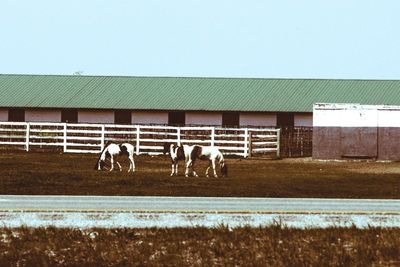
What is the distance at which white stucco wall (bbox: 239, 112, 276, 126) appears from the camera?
6819cm

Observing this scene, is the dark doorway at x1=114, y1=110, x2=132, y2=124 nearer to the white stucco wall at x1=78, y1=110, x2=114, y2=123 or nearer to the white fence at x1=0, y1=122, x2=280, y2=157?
the white stucco wall at x1=78, y1=110, x2=114, y2=123

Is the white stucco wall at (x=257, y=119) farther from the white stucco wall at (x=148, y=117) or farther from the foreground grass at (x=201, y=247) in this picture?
the foreground grass at (x=201, y=247)

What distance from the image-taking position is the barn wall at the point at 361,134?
153ft

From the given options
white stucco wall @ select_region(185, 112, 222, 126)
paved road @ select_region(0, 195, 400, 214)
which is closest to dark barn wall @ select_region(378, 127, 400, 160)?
white stucco wall @ select_region(185, 112, 222, 126)

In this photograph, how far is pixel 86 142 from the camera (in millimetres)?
54094

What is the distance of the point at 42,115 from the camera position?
70062 mm

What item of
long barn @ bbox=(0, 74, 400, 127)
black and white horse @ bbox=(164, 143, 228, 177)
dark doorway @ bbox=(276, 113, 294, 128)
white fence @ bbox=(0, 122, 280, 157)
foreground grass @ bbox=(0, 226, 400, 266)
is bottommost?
foreground grass @ bbox=(0, 226, 400, 266)

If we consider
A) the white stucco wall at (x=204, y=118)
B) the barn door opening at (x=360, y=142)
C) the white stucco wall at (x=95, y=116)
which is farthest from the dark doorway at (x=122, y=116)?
the barn door opening at (x=360, y=142)

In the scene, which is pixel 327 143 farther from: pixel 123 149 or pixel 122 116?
pixel 122 116

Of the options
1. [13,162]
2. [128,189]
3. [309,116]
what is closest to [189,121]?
[309,116]

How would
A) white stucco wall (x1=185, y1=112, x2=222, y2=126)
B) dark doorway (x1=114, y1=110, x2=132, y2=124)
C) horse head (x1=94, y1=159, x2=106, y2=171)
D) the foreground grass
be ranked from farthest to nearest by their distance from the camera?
→ dark doorway (x1=114, y1=110, x2=132, y2=124), white stucco wall (x1=185, y1=112, x2=222, y2=126), horse head (x1=94, y1=159, x2=106, y2=171), the foreground grass

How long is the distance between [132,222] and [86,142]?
3830cm

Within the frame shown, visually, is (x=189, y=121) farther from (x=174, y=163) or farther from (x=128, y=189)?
(x=128, y=189)

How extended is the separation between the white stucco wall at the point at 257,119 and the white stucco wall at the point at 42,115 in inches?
494
